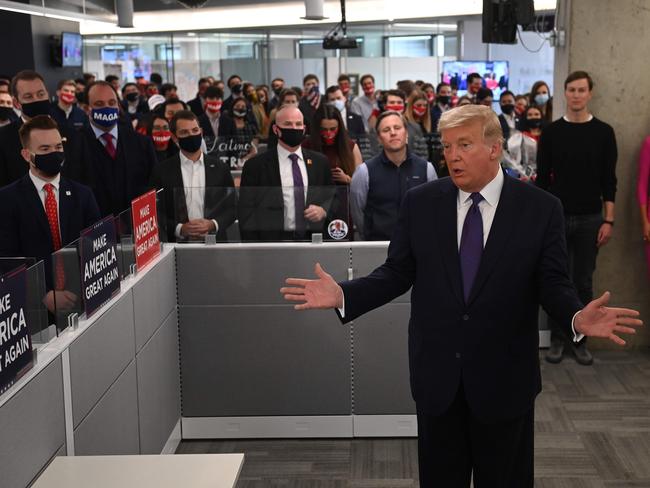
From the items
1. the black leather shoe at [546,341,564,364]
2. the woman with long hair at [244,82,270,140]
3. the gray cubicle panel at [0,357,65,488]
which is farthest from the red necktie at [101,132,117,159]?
the woman with long hair at [244,82,270,140]

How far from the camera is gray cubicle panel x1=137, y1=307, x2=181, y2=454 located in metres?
4.07

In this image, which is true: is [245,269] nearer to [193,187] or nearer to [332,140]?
[193,187]

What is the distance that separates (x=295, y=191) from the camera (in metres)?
4.54

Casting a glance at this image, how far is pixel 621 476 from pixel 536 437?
60 centimetres

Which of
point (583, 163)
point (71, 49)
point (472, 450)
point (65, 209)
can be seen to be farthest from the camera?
point (71, 49)

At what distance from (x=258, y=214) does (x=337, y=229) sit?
1.35 feet

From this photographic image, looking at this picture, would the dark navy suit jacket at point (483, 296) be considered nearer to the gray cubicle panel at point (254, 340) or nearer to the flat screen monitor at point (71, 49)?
the gray cubicle panel at point (254, 340)

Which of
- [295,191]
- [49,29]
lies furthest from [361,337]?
[49,29]

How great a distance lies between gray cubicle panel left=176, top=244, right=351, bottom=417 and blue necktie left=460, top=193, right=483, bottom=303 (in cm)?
186

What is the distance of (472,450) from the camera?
2.94 m

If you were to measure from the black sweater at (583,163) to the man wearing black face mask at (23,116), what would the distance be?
3.13 metres

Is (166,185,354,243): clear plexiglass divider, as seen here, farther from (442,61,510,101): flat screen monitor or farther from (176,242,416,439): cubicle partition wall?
(442,61,510,101): flat screen monitor

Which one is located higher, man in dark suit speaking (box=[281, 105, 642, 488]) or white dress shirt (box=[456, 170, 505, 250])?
white dress shirt (box=[456, 170, 505, 250])

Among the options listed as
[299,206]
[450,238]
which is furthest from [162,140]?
[450,238]
